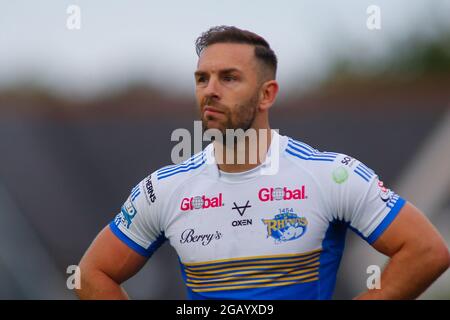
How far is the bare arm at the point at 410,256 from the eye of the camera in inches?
196

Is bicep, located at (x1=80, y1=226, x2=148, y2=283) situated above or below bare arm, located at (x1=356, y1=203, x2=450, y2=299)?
below

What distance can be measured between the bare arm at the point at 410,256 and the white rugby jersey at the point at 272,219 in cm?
8

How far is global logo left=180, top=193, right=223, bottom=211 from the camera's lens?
5.39 meters

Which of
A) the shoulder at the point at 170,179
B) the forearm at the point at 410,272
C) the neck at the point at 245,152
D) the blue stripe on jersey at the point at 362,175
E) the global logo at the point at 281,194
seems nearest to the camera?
the forearm at the point at 410,272

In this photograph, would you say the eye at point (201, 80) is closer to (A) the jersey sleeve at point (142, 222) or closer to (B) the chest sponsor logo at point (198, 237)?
(A) the jersey sleeve at point (142, 222)

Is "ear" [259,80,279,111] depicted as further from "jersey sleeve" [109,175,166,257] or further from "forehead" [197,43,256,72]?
"jersey sleeve" [109,175,166,257]

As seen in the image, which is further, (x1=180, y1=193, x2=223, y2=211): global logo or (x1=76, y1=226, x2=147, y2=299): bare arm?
(x1=76, y1=226, x2=147, y2=299): bare arm

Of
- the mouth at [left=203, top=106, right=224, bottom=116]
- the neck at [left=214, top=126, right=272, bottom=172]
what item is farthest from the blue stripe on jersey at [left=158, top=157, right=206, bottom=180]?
the mouth at [left=203, top=106, right=224, bottom=116]

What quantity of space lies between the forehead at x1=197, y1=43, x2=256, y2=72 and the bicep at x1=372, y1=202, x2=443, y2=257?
4.47 ft

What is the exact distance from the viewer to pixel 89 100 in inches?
450

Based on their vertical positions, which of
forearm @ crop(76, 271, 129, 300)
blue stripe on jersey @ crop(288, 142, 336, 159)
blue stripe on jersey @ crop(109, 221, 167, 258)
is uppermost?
blue stripe on jersey @ crop(288, 142, 336, 159)

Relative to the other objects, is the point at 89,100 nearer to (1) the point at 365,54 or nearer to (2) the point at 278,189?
(1) the point at 365,54

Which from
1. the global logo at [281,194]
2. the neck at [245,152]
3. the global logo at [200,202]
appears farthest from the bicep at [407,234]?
the global logo at [200,202]
